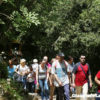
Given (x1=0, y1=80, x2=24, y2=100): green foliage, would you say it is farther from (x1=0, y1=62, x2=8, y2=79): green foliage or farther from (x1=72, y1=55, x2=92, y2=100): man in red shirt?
(x1=72, y1=55, x2=92, y2=100): man in red shirt

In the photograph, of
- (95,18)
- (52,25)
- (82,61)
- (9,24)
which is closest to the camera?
(82,61)

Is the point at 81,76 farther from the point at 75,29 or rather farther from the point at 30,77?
the point at 75,29

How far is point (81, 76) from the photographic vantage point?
9922mm

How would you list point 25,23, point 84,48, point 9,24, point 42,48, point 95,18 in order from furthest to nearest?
point 42,48 → point 84,48 → point 95,18 → point 9,24 → point 25,23

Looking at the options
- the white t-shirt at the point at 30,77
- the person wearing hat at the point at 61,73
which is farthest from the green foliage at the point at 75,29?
the person wearing hat at the point at 61,73

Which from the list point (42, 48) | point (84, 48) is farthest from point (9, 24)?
point (42, 48)

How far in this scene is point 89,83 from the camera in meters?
10.1

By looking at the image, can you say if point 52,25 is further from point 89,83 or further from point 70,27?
point 89,83

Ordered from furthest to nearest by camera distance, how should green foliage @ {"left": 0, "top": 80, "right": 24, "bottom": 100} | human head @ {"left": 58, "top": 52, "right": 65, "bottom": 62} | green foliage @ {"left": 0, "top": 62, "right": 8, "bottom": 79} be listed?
green foliage @ {"left": 0, "top": 62, "right": 8, "bottom": 79} < green foliage @ {"left": 0, "top": 80, "right": 24, "bottom": 100} < human head @ {"left": 58, "top": 52, "right": 65, "bottom": 62}

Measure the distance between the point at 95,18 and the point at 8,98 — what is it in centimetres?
895

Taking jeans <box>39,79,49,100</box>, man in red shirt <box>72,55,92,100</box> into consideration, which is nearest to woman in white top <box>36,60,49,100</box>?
jeans <box>39,79,49,100</box>

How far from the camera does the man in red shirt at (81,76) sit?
9867mm

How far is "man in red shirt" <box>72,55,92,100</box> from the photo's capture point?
388 inches

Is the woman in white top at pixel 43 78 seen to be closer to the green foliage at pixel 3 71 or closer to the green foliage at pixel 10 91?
the green foliage at pixel 10 91
